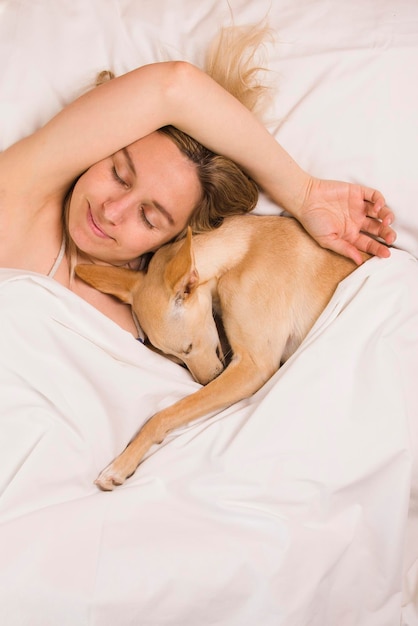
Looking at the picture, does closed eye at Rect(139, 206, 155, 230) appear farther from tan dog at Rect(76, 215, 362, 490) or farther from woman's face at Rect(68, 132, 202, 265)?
tan dog at Rect(76, 215, 362, 490)

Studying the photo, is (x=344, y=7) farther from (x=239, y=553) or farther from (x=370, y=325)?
(x=239, y=553)

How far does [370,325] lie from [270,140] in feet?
2.30

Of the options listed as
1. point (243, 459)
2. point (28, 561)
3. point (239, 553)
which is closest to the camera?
point (28, 561)

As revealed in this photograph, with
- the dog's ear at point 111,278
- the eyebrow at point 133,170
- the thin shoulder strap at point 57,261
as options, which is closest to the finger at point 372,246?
the eyebrow at point 133,170

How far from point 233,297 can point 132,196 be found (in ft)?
1.59

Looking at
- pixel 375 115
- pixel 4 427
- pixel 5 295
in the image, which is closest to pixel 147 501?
pixel 4 427

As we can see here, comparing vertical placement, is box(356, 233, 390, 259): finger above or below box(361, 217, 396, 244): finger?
below

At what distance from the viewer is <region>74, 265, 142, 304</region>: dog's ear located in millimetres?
2430

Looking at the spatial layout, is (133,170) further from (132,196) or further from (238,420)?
(238,420)

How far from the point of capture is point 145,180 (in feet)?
7.34

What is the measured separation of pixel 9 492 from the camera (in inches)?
72.1

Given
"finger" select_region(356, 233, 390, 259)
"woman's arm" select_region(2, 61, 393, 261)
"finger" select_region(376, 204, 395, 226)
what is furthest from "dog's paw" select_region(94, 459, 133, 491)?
"finger" select_region(376, 204, 395, 226)

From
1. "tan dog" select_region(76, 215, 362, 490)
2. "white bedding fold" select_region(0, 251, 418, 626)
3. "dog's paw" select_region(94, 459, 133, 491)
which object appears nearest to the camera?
"white bedding fold" select_region(0, 251, 418, 626)

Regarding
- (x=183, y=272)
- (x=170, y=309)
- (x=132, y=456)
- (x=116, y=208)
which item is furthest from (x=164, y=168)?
(x=132, y=456)
